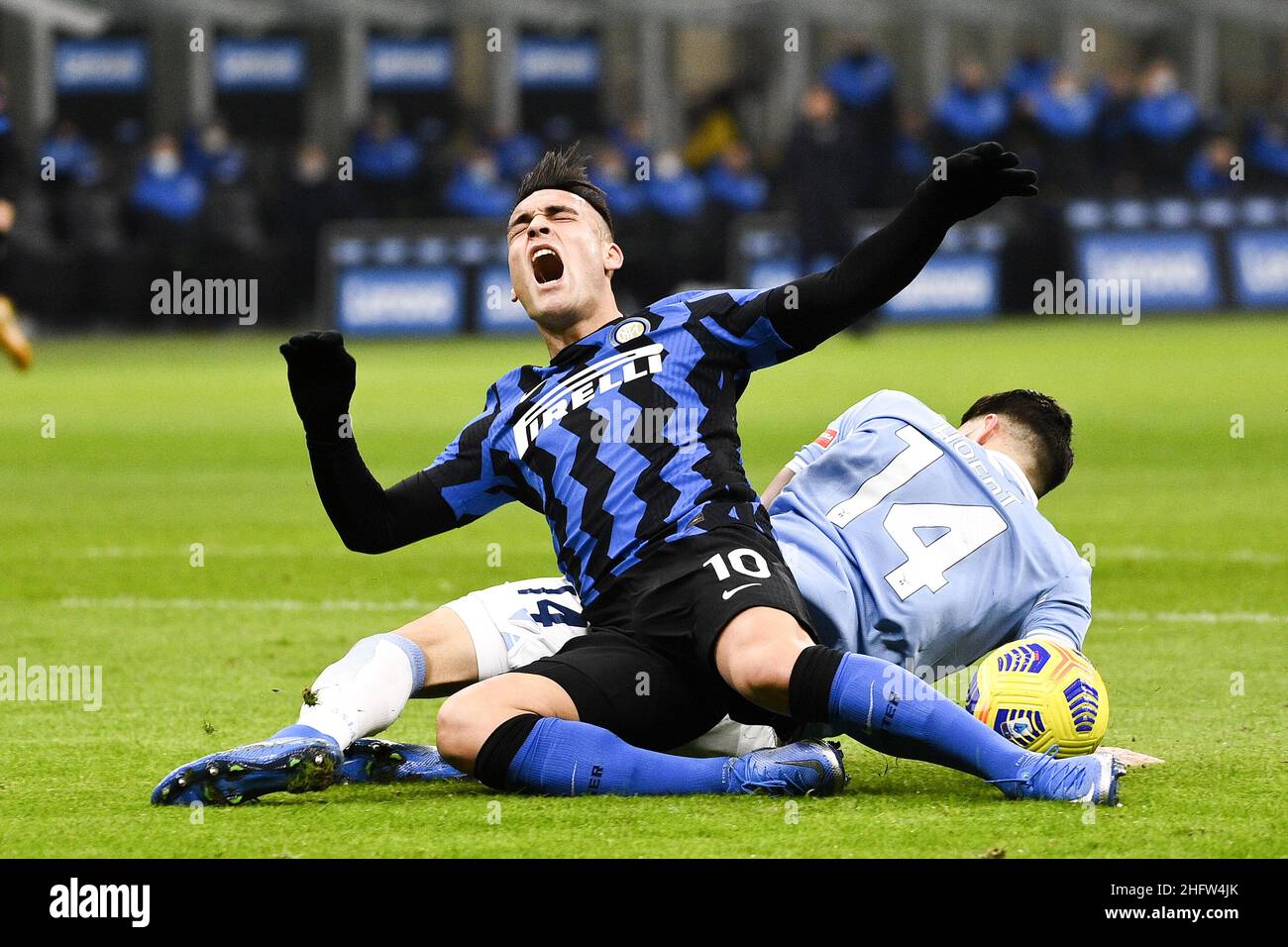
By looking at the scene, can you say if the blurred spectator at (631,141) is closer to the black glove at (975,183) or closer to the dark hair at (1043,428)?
the dark hair at (1043,428)

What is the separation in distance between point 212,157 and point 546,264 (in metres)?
21.3

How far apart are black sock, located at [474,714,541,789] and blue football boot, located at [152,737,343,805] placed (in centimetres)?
35

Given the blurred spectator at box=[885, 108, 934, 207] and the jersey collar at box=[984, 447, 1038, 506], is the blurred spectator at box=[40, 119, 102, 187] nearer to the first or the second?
the blurred spectator at box=[885, 108, 934, 207]

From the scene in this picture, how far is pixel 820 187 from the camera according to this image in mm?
20891

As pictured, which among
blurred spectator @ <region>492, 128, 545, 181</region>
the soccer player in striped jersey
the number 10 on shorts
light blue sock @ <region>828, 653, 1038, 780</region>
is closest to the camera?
light blue sock @ <region>828, 653, 1038, 780</region>

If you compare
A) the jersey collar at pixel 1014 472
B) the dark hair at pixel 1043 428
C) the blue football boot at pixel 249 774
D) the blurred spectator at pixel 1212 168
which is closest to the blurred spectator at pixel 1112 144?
the blurred spectator at pixel 1212 168

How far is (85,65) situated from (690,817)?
2633 cm

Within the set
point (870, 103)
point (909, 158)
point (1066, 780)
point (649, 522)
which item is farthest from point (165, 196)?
point (1066, 780)

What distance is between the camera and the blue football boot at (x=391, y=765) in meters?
4.91

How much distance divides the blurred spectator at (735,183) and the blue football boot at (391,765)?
20.5m

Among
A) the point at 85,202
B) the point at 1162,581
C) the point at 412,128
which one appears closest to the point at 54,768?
the point at 1162,581

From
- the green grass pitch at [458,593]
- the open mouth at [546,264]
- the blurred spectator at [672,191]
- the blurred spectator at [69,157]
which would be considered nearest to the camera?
the green grass pitch at [458,593]

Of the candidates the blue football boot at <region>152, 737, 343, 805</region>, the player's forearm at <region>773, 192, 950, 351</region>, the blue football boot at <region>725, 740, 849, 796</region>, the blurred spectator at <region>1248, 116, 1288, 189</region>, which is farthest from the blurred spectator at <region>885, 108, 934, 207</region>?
the blue football boot at <region>152, 737, 343, 805</region>

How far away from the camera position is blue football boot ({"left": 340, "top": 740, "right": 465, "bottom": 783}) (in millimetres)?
4906
